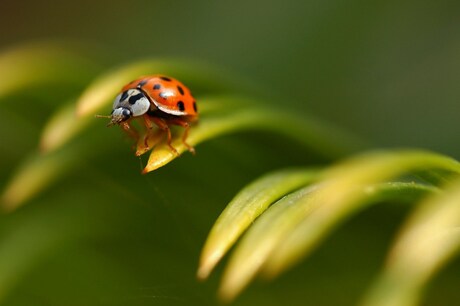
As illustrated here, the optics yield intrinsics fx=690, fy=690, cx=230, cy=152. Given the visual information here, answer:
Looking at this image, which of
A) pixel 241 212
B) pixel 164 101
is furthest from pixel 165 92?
pixel 241 212

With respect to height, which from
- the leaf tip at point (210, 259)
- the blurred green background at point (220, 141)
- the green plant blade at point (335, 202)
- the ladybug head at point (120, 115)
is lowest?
the blurred green background at point (220, 141)

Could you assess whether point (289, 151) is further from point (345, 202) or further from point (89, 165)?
point (345, 202)

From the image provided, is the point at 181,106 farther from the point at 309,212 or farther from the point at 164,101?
the point at 309,212

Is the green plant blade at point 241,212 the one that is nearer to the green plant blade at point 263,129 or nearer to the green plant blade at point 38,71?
the green plant blade at point 263,129

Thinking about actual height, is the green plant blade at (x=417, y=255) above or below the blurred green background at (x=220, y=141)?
above

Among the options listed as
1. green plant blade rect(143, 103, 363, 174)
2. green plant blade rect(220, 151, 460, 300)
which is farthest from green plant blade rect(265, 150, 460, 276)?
green plant blade rect(143, 103, 363, 174)

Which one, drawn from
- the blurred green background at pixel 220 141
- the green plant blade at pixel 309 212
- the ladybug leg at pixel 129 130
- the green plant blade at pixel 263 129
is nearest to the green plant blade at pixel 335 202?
the green plant blade at pixel 309 212
